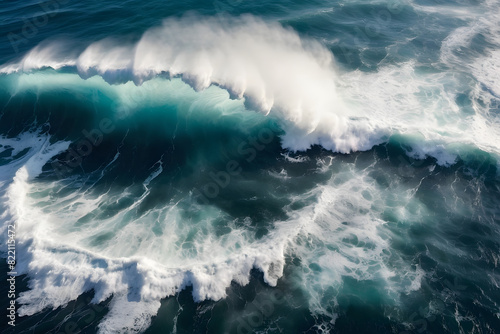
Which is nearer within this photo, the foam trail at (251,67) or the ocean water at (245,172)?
the ocean water at (245,172)

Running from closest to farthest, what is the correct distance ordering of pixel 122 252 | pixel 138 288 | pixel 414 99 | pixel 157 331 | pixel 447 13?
Result: pixel 157 331
pixel 138 288
pixel 122 252
pixel 414 99
pixel 447 13

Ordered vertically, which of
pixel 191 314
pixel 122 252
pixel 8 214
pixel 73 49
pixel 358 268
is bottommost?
pixel 358 268

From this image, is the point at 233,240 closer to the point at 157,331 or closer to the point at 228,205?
the point at 228,205

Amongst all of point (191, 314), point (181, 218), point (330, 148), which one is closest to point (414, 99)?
point (330, 148)

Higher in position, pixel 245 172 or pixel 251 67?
pixel 251 67

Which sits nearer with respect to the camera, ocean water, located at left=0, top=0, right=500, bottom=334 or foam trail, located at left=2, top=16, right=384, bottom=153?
ocean water, located at left=0, top=0, right=500, bottom=334

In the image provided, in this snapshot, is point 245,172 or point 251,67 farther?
point 251,67

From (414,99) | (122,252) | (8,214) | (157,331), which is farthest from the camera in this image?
(414,99)

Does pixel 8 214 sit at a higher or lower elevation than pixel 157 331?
higher
